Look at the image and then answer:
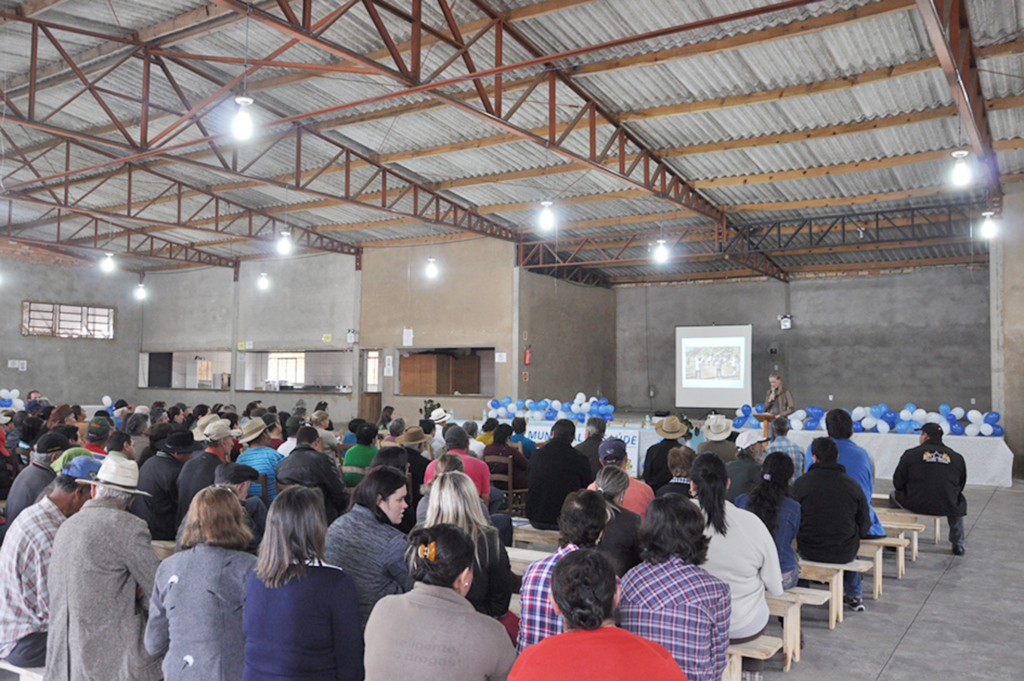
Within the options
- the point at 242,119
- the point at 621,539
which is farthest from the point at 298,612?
the point at 242,119

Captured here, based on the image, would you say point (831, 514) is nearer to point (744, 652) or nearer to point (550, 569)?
point (744, 652)

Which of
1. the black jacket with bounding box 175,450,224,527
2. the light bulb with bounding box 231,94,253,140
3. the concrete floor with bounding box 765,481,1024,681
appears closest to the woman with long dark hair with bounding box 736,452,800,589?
the concrete floor with bounding box 765,481,1024,681

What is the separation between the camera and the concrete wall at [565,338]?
1619 centimetres

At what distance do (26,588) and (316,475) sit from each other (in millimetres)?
1811

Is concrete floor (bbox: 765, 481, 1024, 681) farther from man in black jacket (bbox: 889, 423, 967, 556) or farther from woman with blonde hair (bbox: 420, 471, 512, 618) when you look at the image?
woman with blonde hair (bbox: 420, 471, 512, 618)

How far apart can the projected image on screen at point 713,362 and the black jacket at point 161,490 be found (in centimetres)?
1524

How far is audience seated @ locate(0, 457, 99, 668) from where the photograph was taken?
3098 millimetres

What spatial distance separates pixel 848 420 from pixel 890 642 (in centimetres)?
179

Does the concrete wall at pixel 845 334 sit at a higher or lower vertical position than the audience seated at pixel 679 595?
higher

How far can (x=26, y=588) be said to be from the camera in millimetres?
3107

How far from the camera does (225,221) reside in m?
16.4

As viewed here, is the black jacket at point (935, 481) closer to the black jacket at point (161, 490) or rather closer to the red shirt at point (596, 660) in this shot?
the red shirt at point (596, 660)

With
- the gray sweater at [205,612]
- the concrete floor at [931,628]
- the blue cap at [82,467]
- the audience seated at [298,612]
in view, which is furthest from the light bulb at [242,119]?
the concrete floor at [931,628]

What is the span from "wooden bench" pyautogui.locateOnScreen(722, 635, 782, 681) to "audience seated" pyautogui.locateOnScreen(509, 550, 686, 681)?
168 centimetres
